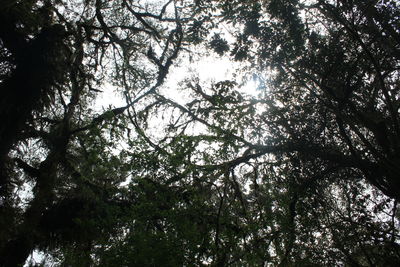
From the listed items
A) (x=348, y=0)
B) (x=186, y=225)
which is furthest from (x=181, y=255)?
(x=348, y=0)

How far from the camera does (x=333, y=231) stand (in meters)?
7.44

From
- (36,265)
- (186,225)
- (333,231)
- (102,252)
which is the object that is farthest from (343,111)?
(36,265)

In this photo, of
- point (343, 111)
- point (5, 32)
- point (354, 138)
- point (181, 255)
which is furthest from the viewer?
point (354, 138)

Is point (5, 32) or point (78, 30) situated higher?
point (78, 30)

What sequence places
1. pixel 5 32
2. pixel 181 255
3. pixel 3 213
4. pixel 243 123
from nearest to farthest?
pixel 181 255, pixel 3 213, pixel 5 32, pixel 243 123

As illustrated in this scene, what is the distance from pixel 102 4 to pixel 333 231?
10.0 m

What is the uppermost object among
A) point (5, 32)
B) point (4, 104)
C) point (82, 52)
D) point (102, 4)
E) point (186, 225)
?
point (102, 4)

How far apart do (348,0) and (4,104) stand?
26.9ft

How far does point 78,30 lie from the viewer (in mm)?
9117

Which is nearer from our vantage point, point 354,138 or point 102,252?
point 102,252

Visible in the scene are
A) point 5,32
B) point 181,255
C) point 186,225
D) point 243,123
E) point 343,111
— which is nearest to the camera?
point 181,255

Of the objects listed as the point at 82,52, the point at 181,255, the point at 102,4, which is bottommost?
the point at 181,255

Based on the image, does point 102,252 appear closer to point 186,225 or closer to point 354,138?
point 186,225

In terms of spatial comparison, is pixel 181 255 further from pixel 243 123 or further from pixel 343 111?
pixel 343 111
